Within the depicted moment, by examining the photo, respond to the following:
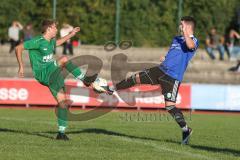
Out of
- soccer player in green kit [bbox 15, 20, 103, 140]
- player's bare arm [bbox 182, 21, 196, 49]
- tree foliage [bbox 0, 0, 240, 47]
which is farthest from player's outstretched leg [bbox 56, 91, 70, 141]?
tree foliage [bbox 0, 0, 240, 47]

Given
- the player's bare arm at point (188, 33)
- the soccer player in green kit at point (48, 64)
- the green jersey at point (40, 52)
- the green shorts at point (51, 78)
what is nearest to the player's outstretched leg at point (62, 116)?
the soccer player in green kit at point (48, 64)

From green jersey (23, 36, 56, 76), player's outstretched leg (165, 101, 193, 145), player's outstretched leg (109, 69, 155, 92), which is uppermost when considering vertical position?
green jersey (23, 36, 56, 76)

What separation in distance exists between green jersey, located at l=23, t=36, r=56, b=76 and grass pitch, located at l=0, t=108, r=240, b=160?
1288 mm

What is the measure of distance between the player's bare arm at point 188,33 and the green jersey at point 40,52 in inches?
93.9

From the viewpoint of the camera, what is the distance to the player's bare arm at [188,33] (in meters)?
12.6

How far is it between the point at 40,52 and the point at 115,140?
81.0 inches

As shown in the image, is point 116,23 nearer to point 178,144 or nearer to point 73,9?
point 73,9

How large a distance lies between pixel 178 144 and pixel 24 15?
2768cm

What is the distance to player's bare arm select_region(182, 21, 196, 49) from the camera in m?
12.6

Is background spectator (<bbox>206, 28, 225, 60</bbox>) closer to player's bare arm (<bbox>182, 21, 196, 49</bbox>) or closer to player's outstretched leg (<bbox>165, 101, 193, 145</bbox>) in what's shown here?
player's outstretched leg (<bbox>165, 101, 193, 145</bbox>)

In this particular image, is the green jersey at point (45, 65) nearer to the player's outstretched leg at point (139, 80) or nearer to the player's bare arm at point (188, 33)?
the player's outstretched leg at point (139, 80)

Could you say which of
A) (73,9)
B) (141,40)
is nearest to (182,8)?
(141,40)

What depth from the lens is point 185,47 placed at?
1302cm

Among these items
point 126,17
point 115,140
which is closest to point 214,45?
point 126,17
